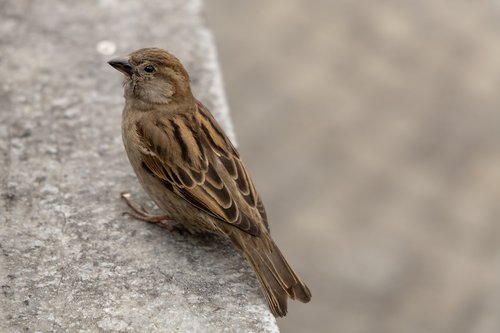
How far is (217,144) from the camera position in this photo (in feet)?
11.2

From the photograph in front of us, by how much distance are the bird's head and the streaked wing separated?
0.37ft

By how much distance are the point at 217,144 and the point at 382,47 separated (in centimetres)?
343

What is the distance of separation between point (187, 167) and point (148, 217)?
0.23m

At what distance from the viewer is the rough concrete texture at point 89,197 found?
2.90 m

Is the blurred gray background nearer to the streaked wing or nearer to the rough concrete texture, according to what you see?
the rough concrete texture

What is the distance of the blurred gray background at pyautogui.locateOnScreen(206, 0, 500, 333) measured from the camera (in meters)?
5.20

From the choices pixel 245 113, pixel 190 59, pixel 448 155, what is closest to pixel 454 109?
pixel 448 155

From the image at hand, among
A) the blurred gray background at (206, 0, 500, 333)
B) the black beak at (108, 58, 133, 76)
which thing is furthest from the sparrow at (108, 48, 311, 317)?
the blurred gray background at (206, 0, 500, 333)

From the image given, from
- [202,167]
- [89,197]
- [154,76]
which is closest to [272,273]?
[202,167]

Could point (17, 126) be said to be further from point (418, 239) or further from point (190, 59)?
point (418, 239)

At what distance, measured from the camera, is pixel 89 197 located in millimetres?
3424

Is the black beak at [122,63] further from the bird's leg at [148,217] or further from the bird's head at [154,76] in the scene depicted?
the bird's leg at [148,217]

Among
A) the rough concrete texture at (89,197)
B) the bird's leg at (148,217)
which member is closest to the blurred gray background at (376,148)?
the rough concrete texture at (89,197)

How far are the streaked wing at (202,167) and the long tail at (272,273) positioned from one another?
0.04 meters
